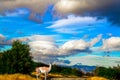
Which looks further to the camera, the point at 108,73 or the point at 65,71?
the point at 65,71

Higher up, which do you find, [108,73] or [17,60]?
[17,60]

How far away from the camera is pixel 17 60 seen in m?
50.4

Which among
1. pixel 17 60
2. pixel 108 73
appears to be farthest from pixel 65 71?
pixel 17 60

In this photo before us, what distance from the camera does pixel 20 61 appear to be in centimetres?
5047

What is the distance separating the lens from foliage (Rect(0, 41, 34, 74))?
164 feet

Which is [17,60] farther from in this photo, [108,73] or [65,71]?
[65,71]

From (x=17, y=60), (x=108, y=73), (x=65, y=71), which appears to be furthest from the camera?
(x=65, y=71)

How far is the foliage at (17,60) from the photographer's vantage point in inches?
1965

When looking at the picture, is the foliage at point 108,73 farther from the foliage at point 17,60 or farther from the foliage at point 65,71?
the foliage at point 17,60

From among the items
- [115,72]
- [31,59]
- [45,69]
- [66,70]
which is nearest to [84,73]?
[66,70]

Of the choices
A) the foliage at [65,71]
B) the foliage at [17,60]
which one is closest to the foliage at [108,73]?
the foliage at [65,71]

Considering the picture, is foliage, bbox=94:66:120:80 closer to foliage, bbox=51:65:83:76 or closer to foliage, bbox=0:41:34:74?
foliage, bbox=51:65:83:76

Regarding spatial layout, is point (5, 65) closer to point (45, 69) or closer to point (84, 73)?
point (45, 69)

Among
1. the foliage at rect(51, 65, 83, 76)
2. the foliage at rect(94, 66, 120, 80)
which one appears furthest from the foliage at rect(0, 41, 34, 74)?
the foliage at rect(51, 65, 83, 76)
